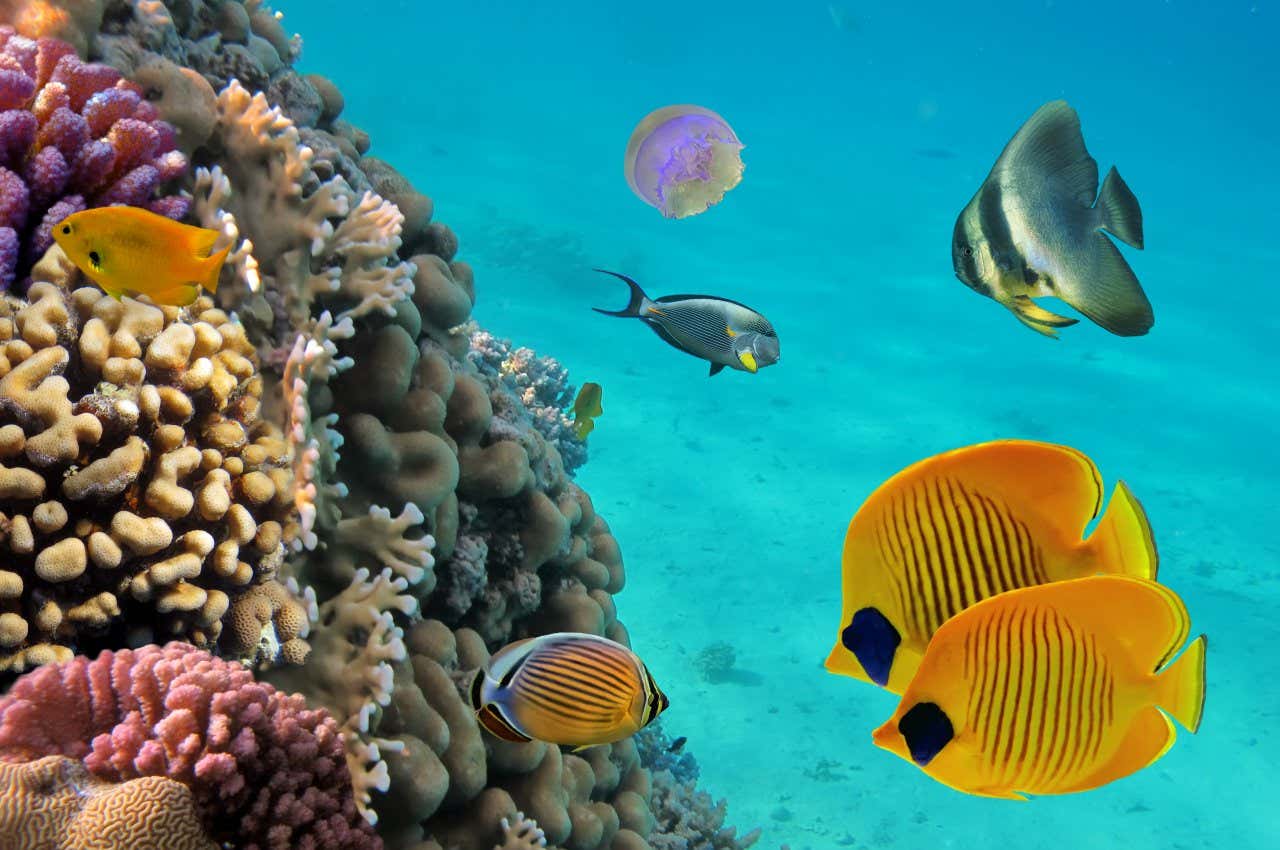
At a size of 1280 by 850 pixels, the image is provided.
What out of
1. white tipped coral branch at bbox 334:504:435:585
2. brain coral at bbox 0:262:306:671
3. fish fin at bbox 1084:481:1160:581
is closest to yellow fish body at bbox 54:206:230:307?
brain coral at bbox 0:262:306:671

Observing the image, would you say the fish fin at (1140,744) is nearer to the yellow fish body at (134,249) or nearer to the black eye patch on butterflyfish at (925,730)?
the black eye patch on butterflyfish at (925,730)

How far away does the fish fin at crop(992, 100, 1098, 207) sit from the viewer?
96.1 inches

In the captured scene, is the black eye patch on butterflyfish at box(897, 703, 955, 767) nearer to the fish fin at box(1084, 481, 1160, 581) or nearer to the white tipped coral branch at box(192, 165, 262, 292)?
the fish fin at box(1084, 481, 1160, 581)

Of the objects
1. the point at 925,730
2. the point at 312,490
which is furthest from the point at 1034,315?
the point at 312,490

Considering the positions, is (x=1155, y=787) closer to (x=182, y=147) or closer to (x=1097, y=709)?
(x=1097, y=709)

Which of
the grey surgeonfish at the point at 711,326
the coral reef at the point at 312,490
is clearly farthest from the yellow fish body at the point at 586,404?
the grey surgeonfish at the point at 711,326

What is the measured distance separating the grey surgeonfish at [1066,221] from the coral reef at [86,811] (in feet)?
8.56

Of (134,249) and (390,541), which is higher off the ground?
(134,249)

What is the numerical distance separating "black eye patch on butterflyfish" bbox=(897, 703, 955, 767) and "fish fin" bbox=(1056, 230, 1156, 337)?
1599 millimetres

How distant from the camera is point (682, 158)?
19.1 feet

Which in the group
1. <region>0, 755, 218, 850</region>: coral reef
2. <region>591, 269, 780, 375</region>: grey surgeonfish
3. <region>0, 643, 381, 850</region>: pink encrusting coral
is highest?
<region>591, 269, 780, 375</region>: grey surgeonfish

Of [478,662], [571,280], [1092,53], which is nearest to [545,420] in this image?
[478,662]

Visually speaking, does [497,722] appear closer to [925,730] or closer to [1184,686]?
[925,730]

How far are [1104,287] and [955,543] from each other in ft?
4.69
